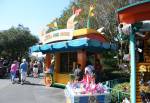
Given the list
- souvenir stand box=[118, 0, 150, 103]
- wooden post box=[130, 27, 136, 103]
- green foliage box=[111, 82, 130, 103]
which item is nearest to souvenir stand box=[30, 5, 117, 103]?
green foliage box=[111, 82, 130, 103]

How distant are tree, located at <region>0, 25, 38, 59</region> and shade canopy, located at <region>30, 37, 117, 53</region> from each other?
31.3 metres

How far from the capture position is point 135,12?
10.0 m

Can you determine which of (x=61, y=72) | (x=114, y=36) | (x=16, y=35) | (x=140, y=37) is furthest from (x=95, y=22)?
(x=16, y=35)

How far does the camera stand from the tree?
175ft

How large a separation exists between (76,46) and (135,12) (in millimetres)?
8875

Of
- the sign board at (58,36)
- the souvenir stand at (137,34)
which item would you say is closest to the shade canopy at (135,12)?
the souvenir stand at (137,34)

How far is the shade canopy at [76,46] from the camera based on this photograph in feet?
59.4

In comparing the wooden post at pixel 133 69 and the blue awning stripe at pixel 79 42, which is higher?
the blue awning stripe at pixel 79 42

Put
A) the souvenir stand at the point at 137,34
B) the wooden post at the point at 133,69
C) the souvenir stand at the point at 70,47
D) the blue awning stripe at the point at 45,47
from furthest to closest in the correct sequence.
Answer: the blue awning stripe at the point at 45,47, the souvenir stand at the point at 70,47, the wooden post at the point at 133,69, the souvenir stand at the point at 137,34

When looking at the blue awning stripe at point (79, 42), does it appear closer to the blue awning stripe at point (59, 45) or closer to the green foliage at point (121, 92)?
the blue awning stripe at point (59, 45)

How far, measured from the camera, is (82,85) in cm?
1120

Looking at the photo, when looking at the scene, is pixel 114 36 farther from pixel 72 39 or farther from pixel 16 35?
pixel 16 35

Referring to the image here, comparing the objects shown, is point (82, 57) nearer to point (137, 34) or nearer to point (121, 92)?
point (121, 92)

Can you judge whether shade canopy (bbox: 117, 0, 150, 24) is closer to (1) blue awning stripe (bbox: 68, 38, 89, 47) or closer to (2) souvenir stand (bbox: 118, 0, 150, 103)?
(2) souvenir stand (bbox: 118, 0, 150, 103)
